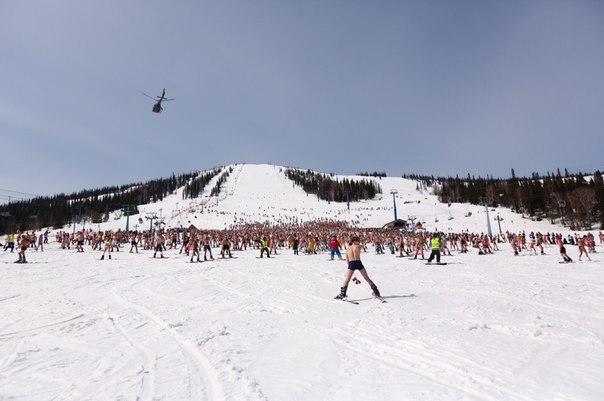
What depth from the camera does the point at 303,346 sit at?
3.97 m

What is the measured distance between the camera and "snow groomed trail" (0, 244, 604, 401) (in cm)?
285

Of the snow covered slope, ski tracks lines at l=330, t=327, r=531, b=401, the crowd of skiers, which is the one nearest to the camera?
ski tracks lines at l=330, t=327, r=531, b=401

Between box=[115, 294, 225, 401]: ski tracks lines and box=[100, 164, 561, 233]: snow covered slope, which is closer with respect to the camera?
box=[115, 294, 225, 401]: ski tracks lines

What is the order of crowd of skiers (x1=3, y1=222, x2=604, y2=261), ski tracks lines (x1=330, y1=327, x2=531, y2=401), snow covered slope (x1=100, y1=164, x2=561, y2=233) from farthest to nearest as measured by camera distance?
1. snow covered slope (x1=100, y1=164, x2=561, y2=233)
2. crowd of skiers (x1=3, y1=222, x2=604, y2=261)
3. ski tracks lines (x1=330, y1=327, x2=531, y2=401)

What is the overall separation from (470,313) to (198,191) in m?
115

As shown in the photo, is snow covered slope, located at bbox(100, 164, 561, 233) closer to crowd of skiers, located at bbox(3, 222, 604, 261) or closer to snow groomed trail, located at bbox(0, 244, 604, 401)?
crowd of skiers, located at bbox(3, 222, 604, 261)

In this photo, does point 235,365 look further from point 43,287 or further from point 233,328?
point 43,287

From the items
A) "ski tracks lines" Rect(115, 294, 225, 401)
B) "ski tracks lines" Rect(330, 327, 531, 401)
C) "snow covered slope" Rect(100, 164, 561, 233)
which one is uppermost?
"snow covered slope" Rect(100, 164, 561, 233)

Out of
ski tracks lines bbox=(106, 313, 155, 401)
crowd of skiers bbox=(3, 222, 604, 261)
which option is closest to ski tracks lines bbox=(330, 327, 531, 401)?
ski tracks lines bbox=(106, 313, 155, 401)

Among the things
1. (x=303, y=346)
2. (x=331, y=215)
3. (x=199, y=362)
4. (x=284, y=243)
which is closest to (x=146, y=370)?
(x=199, y=362)

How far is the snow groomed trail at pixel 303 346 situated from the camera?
9.34 ft

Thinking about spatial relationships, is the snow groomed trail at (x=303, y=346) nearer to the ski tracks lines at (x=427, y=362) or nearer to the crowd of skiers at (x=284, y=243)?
the ski tracks lines at (x=427, y=362)

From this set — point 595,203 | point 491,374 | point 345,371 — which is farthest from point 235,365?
point 595,203

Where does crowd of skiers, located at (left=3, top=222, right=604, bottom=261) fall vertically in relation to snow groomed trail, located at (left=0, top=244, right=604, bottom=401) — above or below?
above
